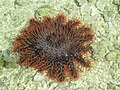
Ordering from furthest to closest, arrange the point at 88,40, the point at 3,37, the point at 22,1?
the point at 22,1 < the point at 3,37 < the point at 88,40

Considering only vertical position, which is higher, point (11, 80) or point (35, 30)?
point (35, 30)

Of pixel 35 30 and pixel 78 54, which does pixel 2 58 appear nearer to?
pixel 35 30

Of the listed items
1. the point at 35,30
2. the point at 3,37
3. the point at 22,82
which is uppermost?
the point at 35,30

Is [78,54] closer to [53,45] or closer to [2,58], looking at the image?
[53,45]

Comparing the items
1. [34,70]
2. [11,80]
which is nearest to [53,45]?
[34,70]

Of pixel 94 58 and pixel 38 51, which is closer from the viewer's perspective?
pixel 38 51

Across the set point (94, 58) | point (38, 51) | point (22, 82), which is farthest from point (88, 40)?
point (22, 82)

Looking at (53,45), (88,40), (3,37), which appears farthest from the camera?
(3,37)
